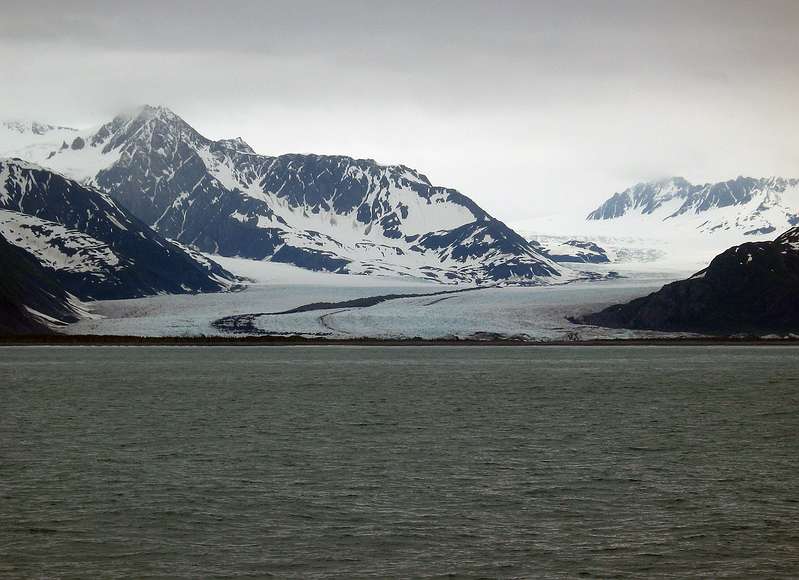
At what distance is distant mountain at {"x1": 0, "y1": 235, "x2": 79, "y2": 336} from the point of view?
471ft

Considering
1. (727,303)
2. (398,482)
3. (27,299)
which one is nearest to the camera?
(398,482)

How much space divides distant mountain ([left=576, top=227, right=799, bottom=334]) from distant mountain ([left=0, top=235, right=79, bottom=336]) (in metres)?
65.9

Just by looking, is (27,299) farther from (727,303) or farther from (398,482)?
(398,482)

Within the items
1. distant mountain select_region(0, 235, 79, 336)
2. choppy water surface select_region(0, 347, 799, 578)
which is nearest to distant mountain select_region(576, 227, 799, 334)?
distant mountain select_region(0, 235, 79, 336)

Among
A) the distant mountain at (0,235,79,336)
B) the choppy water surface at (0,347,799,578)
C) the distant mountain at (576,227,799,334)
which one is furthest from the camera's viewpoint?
the distant mountain at (0,235,79,336)

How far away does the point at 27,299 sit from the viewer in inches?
6275

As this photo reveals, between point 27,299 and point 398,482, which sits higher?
point 27,299

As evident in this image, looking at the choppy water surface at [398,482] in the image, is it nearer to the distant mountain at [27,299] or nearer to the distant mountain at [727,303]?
the distant mountain at [727,303]

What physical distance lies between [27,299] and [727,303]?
89142 mm

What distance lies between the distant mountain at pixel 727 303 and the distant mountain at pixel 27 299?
65.9 metres

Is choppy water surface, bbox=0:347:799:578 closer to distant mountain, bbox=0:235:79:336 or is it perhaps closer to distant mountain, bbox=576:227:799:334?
distant mountain, bbox=576:227:799:334

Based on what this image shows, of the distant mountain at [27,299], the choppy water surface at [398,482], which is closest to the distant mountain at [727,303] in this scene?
the distant mountain at [27,299]

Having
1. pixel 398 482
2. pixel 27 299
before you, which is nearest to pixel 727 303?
pixel 27 299

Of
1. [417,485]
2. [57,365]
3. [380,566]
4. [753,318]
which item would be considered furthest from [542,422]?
[753,318]
